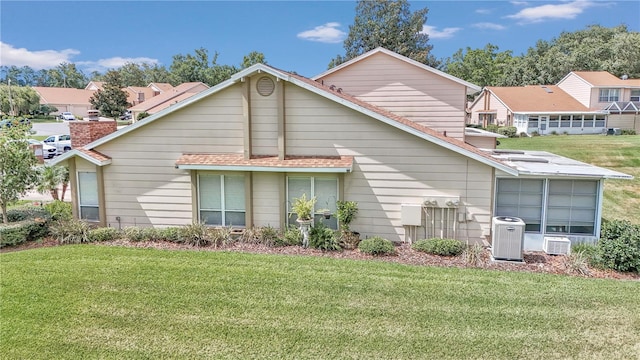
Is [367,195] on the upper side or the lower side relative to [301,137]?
lower

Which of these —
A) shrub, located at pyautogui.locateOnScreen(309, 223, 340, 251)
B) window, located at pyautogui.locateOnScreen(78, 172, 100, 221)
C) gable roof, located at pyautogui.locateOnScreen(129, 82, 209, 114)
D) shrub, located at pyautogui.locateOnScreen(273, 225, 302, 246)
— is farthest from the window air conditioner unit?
gable roof, located at pyautogui.locateOnScreen(129, 82, 209, 114)

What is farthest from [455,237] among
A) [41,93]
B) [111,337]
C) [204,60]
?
[41,93]

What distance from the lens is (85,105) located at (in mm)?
76375

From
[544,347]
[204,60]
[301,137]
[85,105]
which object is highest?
[204,60]

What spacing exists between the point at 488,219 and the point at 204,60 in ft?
256

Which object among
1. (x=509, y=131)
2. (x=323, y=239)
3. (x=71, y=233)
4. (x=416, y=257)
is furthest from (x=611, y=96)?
(x=71, y=233)

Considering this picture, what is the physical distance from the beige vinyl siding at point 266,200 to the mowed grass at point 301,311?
2203 millimetres

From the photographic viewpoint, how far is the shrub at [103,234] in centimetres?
1129

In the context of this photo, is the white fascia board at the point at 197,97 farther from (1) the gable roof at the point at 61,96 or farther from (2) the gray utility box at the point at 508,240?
(1) the gable roof at the point at 61,96

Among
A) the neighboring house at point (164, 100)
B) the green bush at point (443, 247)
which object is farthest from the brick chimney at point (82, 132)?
the neighboring house at point (164, 100)

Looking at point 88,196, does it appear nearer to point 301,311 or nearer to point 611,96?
point 301,311

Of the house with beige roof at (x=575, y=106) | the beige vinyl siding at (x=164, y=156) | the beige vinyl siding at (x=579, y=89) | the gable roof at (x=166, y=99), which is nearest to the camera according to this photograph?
the beige vinyl siding at (x=164, y=156)

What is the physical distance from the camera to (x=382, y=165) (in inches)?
443

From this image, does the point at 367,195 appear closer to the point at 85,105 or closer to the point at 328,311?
the point at 328,311
